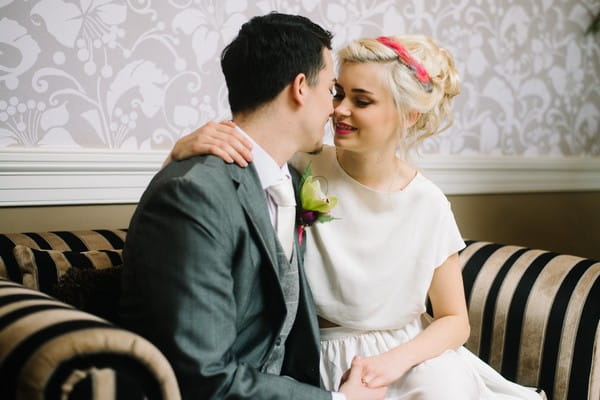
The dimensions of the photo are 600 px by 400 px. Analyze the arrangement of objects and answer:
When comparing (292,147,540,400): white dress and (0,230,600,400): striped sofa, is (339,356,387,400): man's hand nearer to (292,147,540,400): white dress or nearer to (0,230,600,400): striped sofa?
(292,147,540,400): white dress

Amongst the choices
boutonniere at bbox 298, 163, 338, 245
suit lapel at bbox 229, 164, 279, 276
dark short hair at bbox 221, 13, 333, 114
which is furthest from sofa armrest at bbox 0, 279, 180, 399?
boutonniere at bbox 298, 163, 338, 245

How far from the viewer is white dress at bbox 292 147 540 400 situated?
1697 mm

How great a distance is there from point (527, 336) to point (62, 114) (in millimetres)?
1443

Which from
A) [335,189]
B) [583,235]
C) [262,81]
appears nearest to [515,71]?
[583,235]

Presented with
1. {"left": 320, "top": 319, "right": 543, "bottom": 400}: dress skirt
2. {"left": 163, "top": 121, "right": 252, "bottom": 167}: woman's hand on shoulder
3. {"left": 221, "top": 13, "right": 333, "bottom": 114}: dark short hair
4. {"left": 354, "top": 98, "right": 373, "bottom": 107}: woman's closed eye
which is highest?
{"left": 221, "top": 13, "right": 333, "bottom": 114}: dark short hair

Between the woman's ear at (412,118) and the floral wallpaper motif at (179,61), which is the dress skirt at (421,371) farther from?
the floral wallpaper motif at (179,61)

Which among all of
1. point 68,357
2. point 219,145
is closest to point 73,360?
point 68,357

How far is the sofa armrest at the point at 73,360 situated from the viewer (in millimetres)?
851

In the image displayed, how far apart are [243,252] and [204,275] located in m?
Result: 0.12

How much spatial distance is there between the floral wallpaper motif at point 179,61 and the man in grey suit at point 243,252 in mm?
639

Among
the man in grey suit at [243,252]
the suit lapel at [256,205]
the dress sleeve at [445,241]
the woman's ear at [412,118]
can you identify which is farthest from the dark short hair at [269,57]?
the dress sleeve at [445,241]

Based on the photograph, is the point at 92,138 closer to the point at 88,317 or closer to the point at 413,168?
the point at 413,168

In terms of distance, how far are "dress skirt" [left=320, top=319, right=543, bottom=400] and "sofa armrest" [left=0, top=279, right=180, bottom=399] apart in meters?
0.78

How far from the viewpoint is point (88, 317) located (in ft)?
3.20
